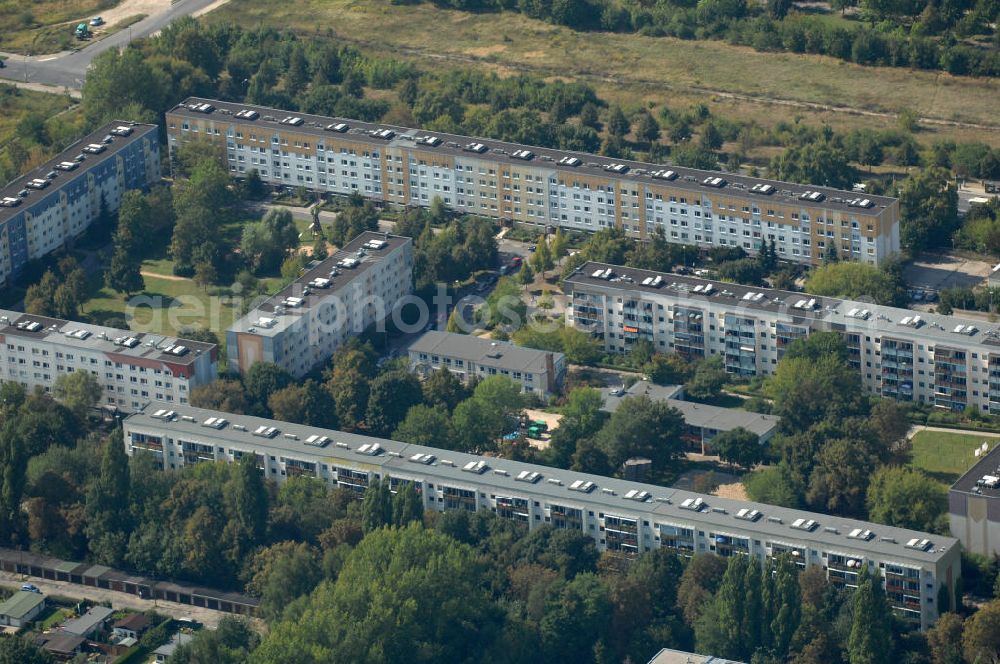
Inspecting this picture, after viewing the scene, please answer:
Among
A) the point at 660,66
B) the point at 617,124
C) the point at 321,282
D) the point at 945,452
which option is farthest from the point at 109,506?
the point at 660,66

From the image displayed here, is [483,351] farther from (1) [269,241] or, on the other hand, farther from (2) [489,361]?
(1) [269,241]

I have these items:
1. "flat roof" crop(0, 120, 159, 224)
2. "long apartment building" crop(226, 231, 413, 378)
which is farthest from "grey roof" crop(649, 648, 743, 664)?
"flat roof" crop(0, 120, 159, 224)

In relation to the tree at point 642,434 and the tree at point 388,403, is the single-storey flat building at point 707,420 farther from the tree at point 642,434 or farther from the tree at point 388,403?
the tree at point 388,403

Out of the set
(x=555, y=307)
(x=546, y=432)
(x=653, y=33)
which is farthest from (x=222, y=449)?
(x=653, y=33)

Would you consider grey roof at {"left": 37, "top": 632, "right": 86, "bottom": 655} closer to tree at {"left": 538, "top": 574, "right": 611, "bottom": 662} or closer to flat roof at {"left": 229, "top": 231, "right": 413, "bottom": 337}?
tree at {"left": 538, "top": 574, "right": 611, "bottom": 662}

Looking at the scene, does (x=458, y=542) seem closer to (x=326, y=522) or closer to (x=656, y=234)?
(x=326, y=522)
